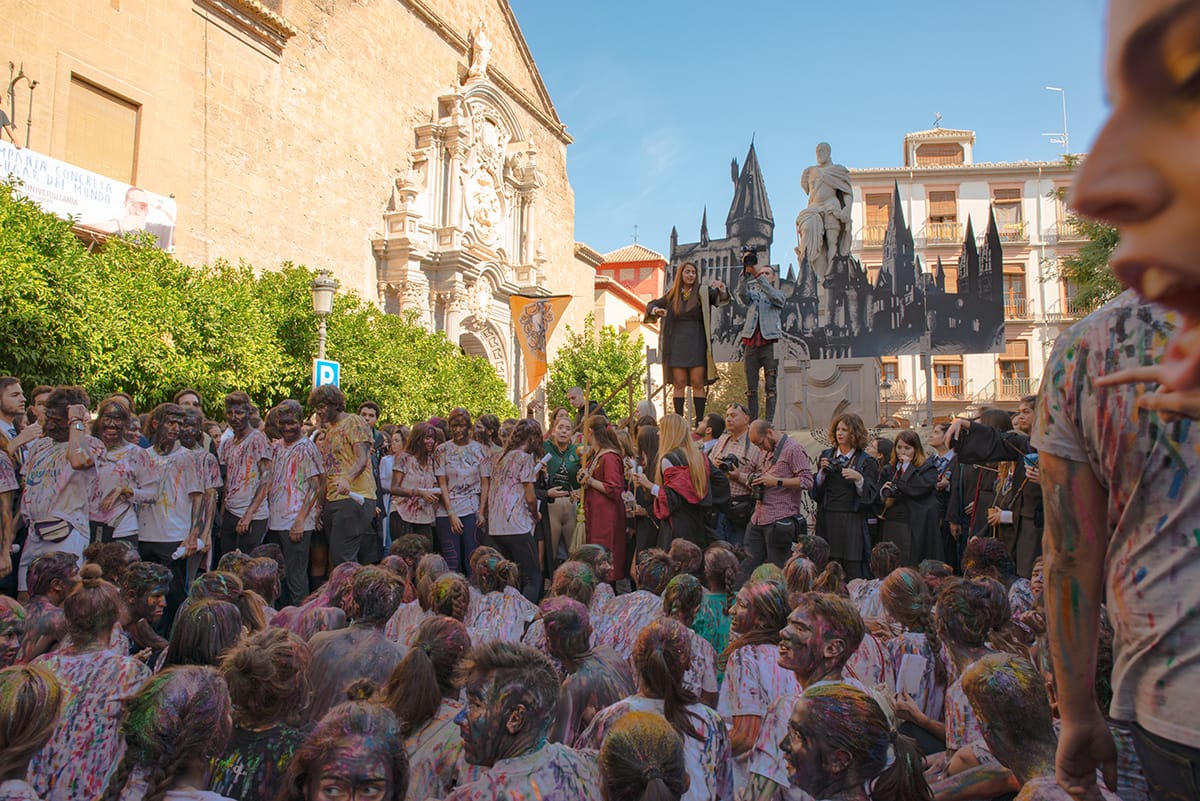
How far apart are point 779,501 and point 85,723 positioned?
17.4ft

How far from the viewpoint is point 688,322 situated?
34.1ft

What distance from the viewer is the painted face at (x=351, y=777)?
226cm

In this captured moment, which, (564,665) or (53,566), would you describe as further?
(53,566)

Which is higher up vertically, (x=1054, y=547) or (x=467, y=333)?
(x=467, y=333)

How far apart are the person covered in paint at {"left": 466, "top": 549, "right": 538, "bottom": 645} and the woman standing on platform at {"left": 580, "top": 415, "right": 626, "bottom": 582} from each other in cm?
243

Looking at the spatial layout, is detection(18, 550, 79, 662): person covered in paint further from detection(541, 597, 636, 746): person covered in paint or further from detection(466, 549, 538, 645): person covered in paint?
detection(541, 597, 636, 746): person covered in paint

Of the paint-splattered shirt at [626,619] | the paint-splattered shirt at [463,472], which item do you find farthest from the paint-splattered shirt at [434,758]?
the paint-splattered shirt at [463,472]

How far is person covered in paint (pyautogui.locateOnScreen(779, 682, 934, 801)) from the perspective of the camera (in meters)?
2.33

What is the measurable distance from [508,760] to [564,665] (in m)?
1.32

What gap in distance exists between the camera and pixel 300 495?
7.20 meters

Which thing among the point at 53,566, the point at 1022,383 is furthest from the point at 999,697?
the point at 1022,383

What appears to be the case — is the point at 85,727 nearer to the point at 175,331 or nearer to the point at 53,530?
the point at 53,530


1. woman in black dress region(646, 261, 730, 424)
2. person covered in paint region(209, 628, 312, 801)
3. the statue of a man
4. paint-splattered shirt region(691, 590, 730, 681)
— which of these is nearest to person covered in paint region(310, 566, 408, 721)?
person covered in paint region(209, 628, 312, 801)

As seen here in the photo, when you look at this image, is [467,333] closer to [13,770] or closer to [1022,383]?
[1022,383]
